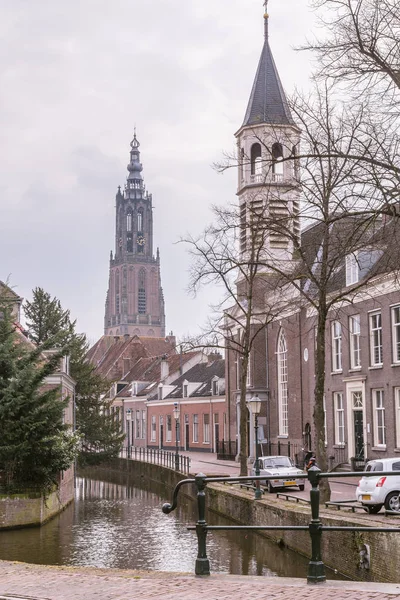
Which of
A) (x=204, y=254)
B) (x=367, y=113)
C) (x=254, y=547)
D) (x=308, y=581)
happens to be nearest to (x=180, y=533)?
(x=254, y=547)

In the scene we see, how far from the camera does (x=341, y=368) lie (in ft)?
114

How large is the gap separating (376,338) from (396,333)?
187cm

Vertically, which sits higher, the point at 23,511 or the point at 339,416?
the point at 339,416

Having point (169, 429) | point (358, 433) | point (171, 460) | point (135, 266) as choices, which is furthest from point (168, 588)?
point (135, 266)

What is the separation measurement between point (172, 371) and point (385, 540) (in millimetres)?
51392

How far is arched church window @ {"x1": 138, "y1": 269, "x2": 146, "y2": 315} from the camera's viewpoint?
148 m

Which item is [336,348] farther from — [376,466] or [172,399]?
[172,399]

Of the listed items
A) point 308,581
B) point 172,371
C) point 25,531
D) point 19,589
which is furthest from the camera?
point 172,371

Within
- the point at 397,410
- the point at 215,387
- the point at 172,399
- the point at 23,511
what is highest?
the point at 215,387

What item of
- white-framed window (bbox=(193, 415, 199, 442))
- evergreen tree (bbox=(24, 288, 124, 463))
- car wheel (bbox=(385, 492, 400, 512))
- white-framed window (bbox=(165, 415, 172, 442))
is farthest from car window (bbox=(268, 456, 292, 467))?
white-framed window (bbox=(165, 415, 172, 442))

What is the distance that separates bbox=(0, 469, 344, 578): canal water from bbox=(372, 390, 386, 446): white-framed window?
7.79 meters

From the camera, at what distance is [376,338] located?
31.6m

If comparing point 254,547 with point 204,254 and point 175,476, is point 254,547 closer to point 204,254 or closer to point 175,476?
point 204,254

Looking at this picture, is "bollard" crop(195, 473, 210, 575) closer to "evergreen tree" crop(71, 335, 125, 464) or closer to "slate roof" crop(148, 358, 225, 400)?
"evergreen tree" crop(71, 335, 125, 464)
